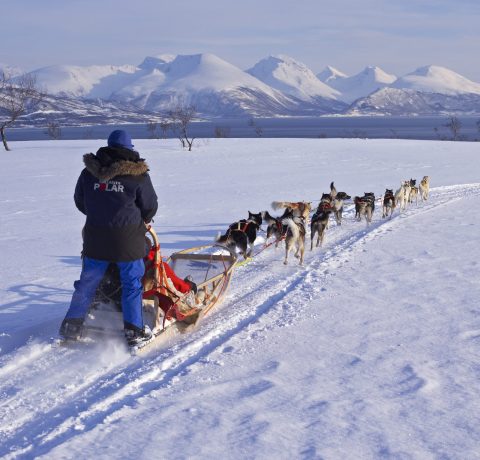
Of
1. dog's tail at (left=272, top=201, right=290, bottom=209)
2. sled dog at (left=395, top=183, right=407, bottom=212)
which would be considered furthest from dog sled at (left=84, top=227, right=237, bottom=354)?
sled dog at (left=395, top=183, right=407, bottom=212)

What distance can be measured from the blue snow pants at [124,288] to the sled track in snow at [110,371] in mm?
278

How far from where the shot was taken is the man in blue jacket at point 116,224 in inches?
163

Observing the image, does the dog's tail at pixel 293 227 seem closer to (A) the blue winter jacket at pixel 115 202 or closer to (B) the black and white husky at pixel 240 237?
(B) the black and white husky at pixel 240 237

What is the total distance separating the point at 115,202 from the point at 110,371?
45.3 inches

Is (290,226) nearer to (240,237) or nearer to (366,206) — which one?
(240,237)

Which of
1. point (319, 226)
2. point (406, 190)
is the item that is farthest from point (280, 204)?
point (406, 190)

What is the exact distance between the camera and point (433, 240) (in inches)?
366

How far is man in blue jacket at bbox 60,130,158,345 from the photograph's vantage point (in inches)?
163

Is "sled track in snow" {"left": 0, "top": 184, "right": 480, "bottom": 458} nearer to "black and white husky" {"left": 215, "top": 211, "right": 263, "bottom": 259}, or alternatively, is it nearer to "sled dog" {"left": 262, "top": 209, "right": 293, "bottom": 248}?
"black and white husky" {"left": 215, "top": 211, "right": 263, "bottom": 259}

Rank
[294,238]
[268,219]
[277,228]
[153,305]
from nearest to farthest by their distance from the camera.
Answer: [153,305]
[294,238]
[277,228]
[268,219]

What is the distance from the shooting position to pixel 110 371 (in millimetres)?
3994

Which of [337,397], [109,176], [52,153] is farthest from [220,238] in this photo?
[52,153]

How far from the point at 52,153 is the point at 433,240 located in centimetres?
3036

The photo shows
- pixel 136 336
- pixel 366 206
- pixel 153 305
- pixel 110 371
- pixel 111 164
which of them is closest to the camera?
pixel 110 371
